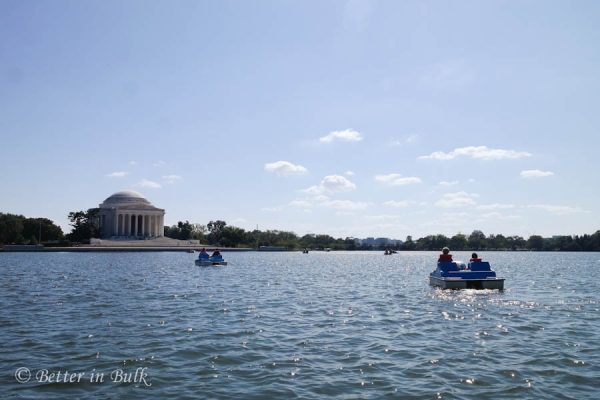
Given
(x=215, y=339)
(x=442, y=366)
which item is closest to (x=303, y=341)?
(x=215, y=339)

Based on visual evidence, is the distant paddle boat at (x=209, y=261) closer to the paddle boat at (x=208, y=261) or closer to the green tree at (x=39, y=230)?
the paddle boat at (x=208, y=261)

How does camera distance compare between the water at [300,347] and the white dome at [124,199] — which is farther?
the white dome at [124,199]

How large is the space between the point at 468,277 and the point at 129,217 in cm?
16616

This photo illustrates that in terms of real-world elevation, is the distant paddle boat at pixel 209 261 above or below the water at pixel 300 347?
above

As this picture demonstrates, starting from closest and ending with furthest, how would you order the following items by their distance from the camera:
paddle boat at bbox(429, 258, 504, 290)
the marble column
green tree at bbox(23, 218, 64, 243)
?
paddle boat at bbox(429, 258, 504, 290) → green tree at bbox(23, 218, 64, 243) → the marble column

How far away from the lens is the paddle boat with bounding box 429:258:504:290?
35.0m

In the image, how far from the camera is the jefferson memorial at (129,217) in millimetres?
184000

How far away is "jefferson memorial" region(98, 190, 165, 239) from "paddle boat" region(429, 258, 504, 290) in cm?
15656

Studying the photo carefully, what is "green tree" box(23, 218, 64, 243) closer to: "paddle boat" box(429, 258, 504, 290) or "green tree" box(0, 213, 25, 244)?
"green tree" box(0, 213, 25, 244)

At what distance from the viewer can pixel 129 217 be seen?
7308 inches

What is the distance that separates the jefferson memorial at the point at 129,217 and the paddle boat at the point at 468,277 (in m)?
157

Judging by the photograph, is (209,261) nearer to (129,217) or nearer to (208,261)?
(208,261)

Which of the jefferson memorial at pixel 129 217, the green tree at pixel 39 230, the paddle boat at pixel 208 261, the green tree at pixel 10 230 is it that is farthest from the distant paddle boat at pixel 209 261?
the jefferson memorial at pixel 129 217

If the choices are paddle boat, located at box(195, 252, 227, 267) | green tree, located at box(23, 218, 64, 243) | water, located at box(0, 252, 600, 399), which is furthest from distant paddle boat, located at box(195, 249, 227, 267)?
green tree, located at box(23, 218, 64, 243)
